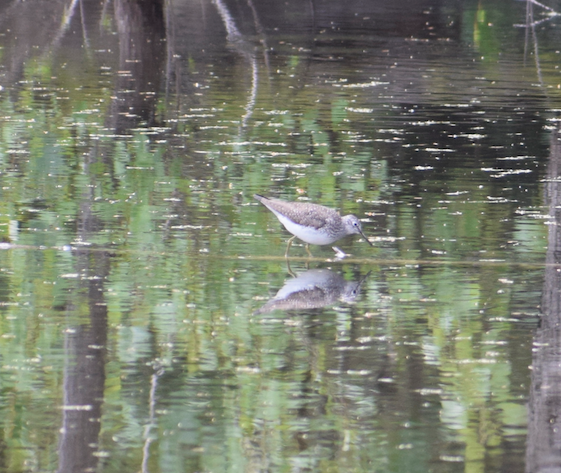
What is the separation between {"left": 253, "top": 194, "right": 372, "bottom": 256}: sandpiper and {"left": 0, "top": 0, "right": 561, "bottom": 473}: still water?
0.70 ft

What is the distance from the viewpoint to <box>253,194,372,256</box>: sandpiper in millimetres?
8977

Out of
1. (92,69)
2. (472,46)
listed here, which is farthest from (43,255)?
(472,46)

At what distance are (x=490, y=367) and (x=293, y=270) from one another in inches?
92.0

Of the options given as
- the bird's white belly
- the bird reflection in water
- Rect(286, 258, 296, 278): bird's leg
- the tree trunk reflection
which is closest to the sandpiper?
the bird's white belly

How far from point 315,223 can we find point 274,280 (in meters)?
0.59

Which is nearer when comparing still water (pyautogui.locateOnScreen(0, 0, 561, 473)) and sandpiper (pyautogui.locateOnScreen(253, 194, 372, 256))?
still water (pyautogui.locateOnScreen(0, 0, 561, 473))

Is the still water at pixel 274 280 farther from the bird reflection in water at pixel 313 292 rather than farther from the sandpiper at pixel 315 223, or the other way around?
the sandpiper at pixel 315 223

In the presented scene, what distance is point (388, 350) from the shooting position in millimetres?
7141

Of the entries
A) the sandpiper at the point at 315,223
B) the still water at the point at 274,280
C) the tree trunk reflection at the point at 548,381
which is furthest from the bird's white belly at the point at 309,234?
the tree trunk reflection at the point at 548,381

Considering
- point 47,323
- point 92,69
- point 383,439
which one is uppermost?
point 92,69

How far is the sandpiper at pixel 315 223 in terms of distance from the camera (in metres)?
8.98

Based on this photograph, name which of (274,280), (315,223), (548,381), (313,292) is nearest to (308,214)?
(315,223)

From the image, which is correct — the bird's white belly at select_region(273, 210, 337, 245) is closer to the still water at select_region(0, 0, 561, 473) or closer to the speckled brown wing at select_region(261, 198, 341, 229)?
the speckled brown wing at select_region(261, 198, 341, 229)

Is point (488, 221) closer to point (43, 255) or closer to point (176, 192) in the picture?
point (176, 192)
